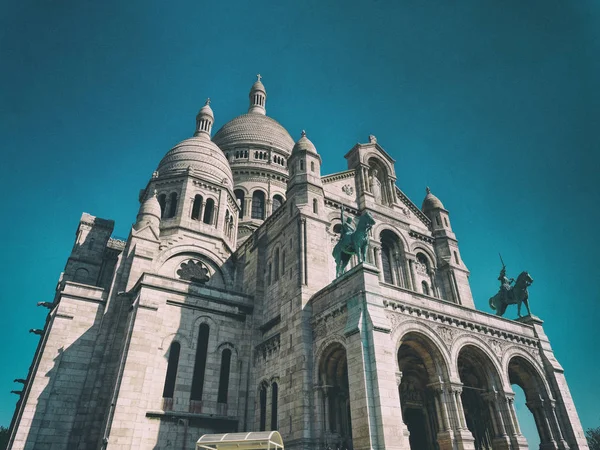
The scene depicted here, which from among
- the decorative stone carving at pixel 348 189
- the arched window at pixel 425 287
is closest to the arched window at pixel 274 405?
the arched window at pixel 425 287

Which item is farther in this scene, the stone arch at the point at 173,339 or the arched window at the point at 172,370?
the stone arch at the point at 173,339

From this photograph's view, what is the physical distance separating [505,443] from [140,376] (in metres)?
16.4

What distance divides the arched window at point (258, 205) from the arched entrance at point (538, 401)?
25.8 m

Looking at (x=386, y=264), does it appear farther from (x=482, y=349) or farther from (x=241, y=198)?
(x=241, y=198)

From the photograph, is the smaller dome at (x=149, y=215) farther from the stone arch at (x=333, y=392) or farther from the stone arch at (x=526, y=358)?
the stone arch at (x=526, y=358)

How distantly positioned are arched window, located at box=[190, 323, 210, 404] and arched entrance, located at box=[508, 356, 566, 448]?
52.1 feet

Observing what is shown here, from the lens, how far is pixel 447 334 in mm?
19094

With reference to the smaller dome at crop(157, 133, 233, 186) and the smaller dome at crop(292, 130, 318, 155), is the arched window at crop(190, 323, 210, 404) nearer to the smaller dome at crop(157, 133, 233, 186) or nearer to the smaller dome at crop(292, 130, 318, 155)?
the smaller dome at crop(292, 130, 318, 155)

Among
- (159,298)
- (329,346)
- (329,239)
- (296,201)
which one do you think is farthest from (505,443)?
(159,298)

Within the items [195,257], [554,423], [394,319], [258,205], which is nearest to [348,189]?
[195,257]

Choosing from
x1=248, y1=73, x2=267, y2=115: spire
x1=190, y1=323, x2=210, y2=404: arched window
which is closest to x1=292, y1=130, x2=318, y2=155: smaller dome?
x1=190, y1=323, x2=210, y2=404: arched window

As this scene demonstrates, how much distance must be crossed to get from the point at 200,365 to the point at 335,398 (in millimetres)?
7988

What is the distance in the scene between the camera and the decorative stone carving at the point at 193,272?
2819 cm

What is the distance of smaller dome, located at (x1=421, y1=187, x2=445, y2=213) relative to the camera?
32469mm
